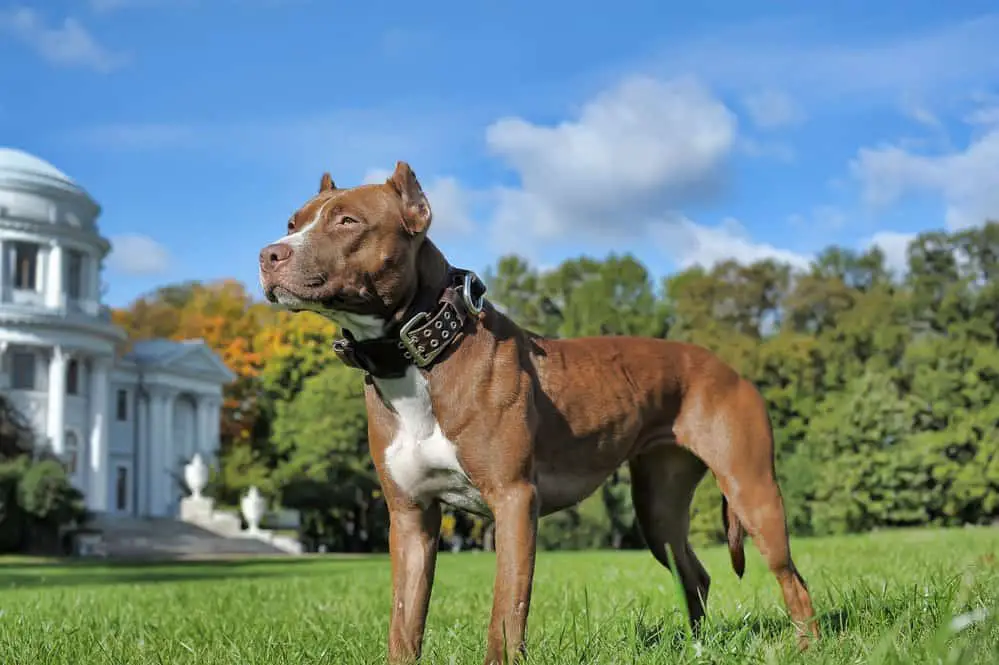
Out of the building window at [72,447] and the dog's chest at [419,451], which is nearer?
the dog's chest at [419,451]

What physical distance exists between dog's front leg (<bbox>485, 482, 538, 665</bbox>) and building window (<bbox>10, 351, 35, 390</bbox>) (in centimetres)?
5769

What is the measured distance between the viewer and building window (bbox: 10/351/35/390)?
57.0 meters

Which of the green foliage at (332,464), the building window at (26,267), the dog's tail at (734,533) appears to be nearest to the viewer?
the dog's tail at (734,533)

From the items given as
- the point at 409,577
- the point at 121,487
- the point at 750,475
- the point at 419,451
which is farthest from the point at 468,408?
the point at 121,487

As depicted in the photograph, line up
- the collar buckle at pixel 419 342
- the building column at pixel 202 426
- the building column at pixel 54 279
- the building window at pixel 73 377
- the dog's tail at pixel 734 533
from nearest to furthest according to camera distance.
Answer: the collar buckle at pixel 419 342, the dog's tail at pixel 734 533, the building column at pixel 54 279, the building window at pixel 73 377, the building column at pixel 202 426

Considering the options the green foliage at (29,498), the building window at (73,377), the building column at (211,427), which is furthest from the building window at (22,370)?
the green foliage at (29,498)

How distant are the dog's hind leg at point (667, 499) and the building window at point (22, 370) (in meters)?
56.6

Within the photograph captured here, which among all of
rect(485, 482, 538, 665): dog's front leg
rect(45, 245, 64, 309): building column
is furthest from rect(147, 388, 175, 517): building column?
rect(485, 482, 538, 665): dog's front leg

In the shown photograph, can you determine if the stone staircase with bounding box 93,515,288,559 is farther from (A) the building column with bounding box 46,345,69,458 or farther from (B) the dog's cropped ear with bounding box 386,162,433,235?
(B) the dog's cropped ear with bounding box 386,162,433,235

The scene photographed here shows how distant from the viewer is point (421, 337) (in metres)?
4.30

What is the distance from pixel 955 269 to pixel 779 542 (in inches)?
1865

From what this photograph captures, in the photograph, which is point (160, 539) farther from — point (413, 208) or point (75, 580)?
point (413, 208)

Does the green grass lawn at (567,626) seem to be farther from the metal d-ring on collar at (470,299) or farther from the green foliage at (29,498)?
the green foliage at (29,498)

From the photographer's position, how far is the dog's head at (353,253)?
408 cm
